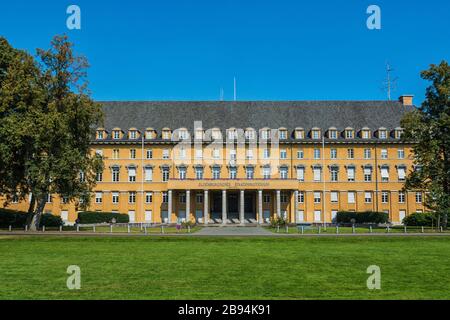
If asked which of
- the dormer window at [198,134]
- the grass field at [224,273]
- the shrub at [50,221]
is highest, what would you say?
the dormer window at [198,134]

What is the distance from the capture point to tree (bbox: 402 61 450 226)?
153 feet

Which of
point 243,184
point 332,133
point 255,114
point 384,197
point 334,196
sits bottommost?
point 384,197

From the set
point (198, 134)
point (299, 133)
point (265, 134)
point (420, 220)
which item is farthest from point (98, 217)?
point (420, 220)

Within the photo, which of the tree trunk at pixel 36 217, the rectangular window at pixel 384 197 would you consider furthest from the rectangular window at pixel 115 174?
the rectangular window at pixel 384 197

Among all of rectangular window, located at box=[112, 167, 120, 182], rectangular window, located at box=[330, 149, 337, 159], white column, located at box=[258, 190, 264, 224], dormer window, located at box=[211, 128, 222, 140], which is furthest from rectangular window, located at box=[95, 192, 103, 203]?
rectangular window, located at box=[330, 149, 337, 159]

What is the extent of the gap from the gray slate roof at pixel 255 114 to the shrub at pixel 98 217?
1401 cm

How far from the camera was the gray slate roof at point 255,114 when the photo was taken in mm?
73625

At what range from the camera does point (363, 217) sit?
2483 inches

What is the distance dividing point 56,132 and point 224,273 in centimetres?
2964

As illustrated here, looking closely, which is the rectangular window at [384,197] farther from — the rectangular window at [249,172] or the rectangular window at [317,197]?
the rectangular window at [249,172]

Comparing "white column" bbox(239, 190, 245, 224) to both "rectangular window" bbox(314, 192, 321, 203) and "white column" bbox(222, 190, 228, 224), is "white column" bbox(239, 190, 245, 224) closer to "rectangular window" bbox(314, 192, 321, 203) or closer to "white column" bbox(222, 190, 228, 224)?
"white column" bbox(222, 190, 228, 224)

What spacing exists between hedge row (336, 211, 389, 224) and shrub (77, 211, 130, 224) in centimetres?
3036

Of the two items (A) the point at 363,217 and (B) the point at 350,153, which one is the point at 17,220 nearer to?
(A) the point at 363,217
